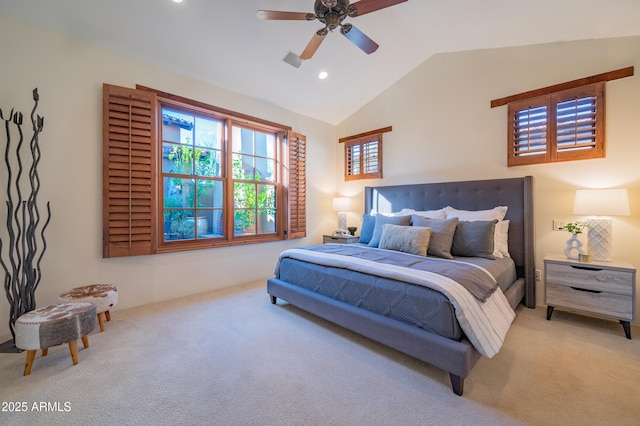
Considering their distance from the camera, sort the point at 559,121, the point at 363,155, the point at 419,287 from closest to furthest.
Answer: the point at 419,287
the point at 559,121
the point at 363,155

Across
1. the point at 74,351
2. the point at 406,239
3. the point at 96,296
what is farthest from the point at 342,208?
the point at 74,351

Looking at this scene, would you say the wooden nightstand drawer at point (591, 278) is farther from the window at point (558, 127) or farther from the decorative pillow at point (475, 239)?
the window at point (558, 127)

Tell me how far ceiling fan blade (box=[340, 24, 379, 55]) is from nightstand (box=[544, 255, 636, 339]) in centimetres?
277

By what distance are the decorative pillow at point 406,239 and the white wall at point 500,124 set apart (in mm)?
1282

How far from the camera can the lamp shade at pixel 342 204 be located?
15.5 ft

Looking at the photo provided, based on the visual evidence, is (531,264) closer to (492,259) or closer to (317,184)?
(492,259)

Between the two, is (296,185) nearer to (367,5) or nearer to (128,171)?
(128,171)

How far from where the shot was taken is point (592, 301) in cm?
240

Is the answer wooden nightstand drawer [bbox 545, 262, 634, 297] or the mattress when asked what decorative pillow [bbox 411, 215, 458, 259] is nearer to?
the mattress

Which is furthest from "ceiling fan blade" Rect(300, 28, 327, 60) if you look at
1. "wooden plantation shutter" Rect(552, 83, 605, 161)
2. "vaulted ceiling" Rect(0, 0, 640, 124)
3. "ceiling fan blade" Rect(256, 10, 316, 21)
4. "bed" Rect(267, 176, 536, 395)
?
"wooden plantation shutter" Rect(552, 83, 605, 161)

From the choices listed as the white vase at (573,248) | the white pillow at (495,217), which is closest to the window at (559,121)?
the white pillow at (495,217)

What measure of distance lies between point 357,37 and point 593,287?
3.15 meters

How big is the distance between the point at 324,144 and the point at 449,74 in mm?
2303

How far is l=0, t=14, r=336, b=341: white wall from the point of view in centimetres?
237
